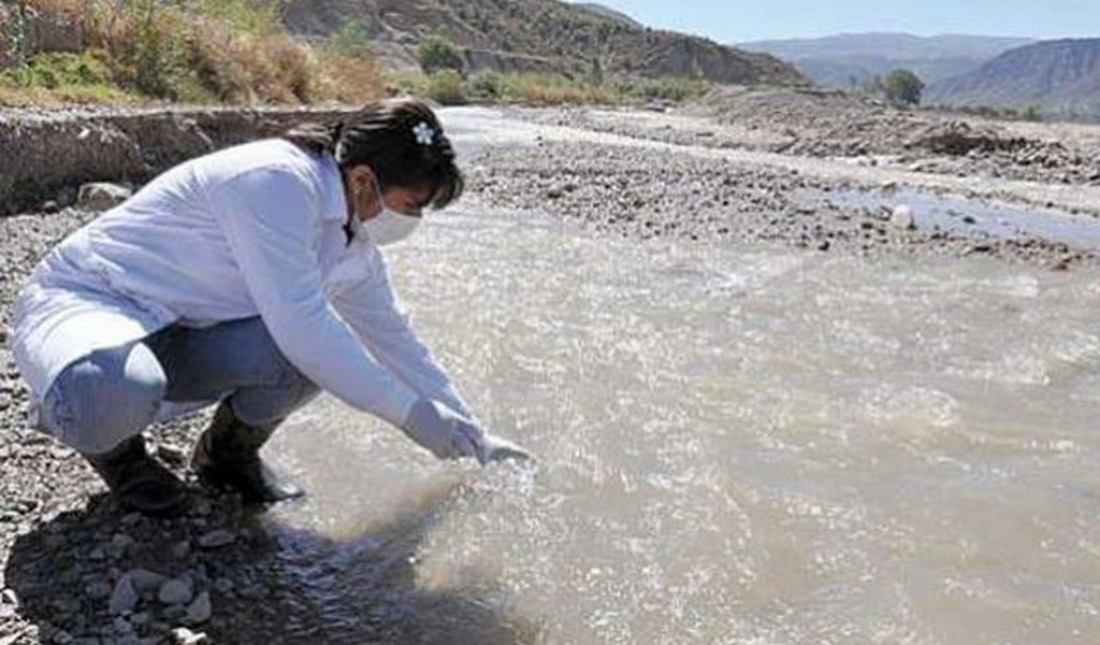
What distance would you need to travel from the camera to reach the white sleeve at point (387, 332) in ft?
9.41

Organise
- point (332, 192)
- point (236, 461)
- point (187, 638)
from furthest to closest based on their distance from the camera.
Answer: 1. point (236, 461)
2. point (332, 192)
3. point (187, 638)

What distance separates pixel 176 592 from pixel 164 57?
10938 mm

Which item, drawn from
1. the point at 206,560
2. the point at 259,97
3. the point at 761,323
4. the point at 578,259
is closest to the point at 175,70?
the point at 259,97

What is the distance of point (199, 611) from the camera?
95.3 inches

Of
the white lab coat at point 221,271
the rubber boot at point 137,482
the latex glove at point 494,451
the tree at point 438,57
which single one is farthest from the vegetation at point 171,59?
the tree at point 438,57

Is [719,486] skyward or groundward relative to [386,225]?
groundward

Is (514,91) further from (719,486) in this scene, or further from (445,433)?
(445,433)

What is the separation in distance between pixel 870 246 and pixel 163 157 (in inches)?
205

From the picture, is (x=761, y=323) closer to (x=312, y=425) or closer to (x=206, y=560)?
(x=312, y=425)

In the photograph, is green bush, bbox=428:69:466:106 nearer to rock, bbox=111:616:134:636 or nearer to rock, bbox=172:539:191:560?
rock, bbox=172:539:191:560

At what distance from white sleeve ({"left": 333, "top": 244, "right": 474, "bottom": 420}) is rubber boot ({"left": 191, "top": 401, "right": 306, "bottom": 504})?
0.35m

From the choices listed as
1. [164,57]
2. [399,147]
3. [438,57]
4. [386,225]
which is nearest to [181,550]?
Result: [386,225]

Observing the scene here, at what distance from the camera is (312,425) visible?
3699mm

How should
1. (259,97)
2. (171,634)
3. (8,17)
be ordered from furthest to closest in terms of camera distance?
(259,97) < (8,17) < (171,634)
